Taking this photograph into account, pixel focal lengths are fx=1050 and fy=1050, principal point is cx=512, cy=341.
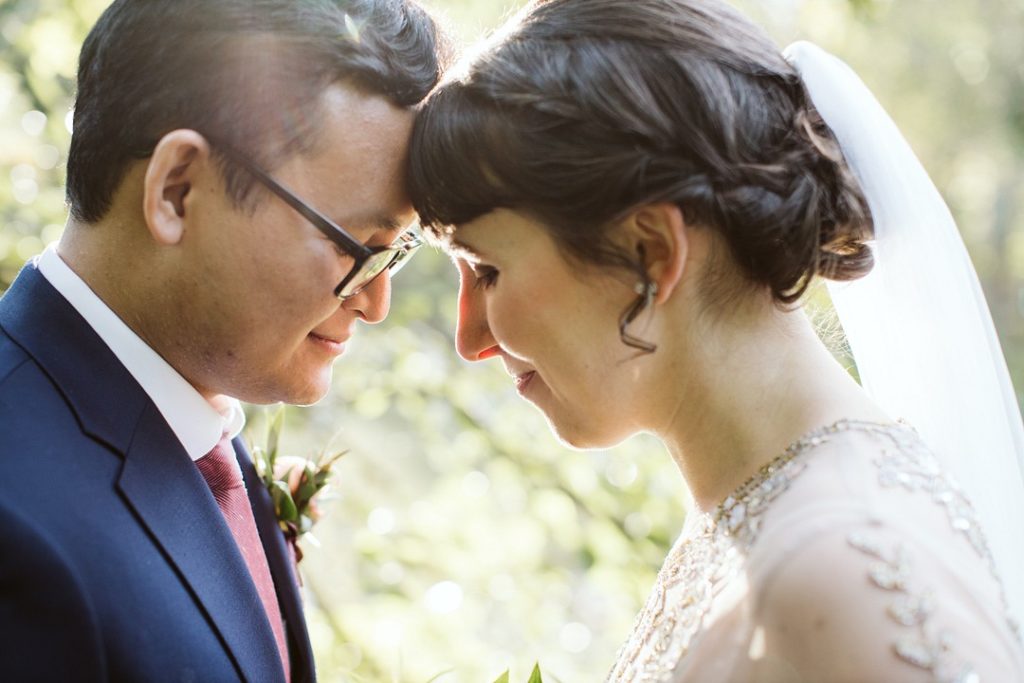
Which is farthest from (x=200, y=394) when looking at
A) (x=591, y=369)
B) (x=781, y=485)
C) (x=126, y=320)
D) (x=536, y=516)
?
(x=536, y=516)

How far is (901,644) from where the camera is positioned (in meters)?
1.65

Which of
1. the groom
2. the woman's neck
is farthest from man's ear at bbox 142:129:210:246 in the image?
the woman's neck

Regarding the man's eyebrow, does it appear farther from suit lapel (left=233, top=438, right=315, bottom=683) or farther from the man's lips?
suit lapel (left=233, top=438, right=315, bottom=683)

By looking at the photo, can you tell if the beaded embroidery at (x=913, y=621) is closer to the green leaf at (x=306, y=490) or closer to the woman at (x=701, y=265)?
the woman at (x=701, y=265)

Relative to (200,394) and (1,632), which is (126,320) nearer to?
(200,394)

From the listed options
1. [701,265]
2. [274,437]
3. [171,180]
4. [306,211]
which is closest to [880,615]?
[701,265]

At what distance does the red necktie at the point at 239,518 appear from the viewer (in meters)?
2.49

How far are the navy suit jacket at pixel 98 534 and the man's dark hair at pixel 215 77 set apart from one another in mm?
360

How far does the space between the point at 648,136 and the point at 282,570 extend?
58.2 inches

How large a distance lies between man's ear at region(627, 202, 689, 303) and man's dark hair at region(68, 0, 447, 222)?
2.34ft

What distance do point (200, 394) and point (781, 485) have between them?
134 cm

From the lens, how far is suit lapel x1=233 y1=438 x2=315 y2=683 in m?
2.65

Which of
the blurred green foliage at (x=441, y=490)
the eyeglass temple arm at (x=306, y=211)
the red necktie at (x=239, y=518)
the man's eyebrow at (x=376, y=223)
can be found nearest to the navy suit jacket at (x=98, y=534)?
the red necktie at (x=239, y=518)

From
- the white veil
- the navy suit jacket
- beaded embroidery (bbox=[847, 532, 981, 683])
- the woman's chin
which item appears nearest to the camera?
beaded embroidery (bbox=[847, 532, 981, 683])
